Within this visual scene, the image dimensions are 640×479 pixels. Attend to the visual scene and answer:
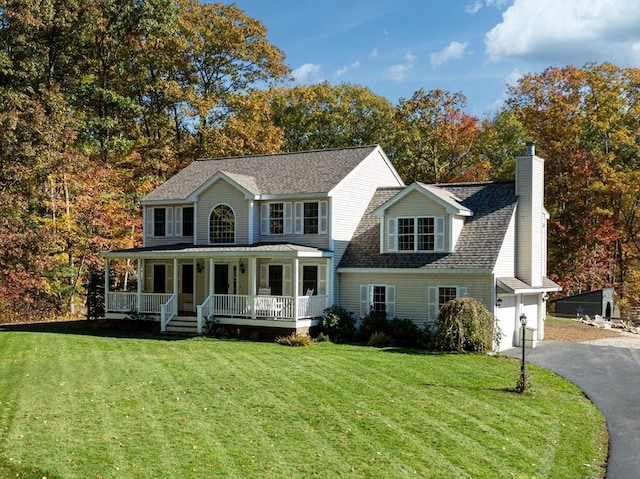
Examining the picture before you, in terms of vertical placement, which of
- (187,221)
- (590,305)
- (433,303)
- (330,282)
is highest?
(187,221)

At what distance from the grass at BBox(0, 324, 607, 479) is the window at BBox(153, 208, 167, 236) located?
11.0 m

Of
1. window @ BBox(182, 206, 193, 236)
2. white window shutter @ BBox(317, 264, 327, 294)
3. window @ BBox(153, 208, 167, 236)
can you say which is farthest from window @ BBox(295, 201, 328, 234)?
window @ BBox(153, 208, 167, 236)

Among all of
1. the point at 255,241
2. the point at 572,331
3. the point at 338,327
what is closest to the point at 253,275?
the point at 255,241

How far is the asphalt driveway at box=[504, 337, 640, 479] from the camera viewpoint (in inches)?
459

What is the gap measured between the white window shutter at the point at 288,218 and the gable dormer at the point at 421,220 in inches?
139

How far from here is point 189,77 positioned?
143ft

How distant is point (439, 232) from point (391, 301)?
10.1 feet

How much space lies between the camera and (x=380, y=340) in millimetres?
23328

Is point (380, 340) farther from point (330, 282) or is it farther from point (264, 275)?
point (264, 275)

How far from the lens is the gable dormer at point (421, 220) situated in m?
24.4

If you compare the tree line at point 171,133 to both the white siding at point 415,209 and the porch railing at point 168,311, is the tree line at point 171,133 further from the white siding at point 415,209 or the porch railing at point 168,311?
the white siding at point 415,209

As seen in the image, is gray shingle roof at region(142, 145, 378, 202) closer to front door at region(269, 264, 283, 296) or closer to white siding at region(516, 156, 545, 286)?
front door at region(269, 264, 283, 296)

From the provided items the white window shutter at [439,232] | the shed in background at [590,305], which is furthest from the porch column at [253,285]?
the shed in background at [590,305]

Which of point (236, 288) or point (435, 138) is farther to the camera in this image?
point (435, 138)
